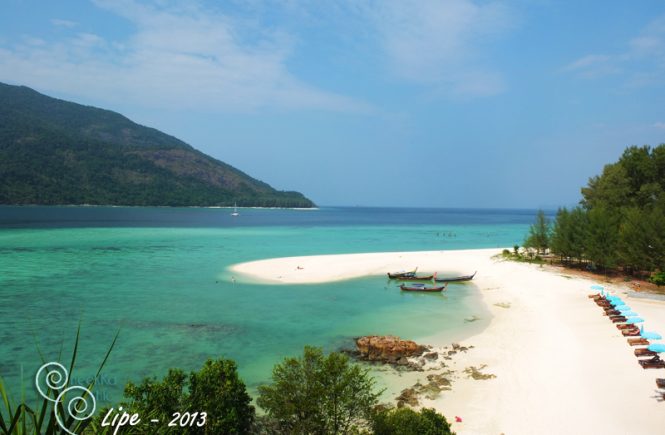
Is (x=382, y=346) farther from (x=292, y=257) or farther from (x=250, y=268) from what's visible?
(x=292, y=257)

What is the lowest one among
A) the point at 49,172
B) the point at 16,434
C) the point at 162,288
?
the point at 162,288

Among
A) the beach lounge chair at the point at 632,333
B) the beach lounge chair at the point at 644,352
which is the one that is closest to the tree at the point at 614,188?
the beach lounge chair at the point at 632,333

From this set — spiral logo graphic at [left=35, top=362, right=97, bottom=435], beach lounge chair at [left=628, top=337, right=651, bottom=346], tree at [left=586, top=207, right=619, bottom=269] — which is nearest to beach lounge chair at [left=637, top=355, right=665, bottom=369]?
beach lounge chair at [left=628, top=337, right=651, bottom=346]

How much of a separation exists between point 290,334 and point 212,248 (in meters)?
43.4

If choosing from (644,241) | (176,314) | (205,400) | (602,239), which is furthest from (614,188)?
(205,400)

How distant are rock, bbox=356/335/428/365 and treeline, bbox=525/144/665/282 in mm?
25704

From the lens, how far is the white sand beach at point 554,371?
1363cm

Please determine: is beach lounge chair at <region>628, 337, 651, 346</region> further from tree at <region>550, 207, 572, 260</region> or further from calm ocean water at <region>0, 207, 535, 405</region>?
tree at <region>550, 207, 572, 260</region>

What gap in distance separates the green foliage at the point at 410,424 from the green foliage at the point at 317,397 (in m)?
0.67

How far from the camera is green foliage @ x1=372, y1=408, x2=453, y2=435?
10305mm

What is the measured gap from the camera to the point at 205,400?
36.4 feet

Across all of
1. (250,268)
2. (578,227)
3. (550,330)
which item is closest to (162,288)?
(250,268)

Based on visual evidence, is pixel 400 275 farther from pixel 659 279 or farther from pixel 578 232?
Result: pixel 659 279

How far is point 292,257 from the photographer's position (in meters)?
54.5
